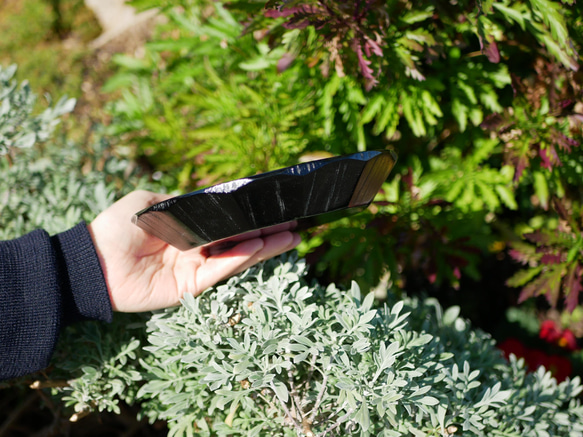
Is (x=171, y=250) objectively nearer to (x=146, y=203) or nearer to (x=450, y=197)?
(x=146, y=203)

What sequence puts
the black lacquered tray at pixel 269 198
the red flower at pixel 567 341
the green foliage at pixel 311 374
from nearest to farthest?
the black lacquered tray at pixel 269 198
the green foliage at pixel 311 374
the red flower at pixel 567 341

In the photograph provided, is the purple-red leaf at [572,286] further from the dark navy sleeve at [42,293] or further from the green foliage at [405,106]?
the dark navy sleeve at [42,293]

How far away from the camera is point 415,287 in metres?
2.91

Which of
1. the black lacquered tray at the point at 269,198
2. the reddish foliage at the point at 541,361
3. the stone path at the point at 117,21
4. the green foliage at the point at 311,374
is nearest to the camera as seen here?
the black lacquered tray at the point at 269,198

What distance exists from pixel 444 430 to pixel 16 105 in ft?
6.48

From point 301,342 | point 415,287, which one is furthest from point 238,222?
point 415,287

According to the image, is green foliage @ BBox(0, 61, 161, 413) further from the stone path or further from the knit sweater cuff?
the stone path

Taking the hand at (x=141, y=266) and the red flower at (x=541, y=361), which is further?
the red flower at (x=541, y=361)

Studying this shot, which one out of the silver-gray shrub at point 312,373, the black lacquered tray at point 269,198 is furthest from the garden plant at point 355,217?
the black lacquered tray at point 269,198

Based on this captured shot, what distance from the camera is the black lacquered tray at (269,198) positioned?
98cm

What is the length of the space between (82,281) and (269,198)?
798 millimetres

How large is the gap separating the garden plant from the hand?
0.06 meters

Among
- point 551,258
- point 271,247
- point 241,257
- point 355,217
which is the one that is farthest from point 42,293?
point 551,258

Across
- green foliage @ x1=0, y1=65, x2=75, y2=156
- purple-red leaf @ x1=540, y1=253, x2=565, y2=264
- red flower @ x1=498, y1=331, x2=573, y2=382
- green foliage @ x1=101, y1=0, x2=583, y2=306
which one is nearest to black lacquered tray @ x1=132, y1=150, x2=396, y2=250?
green foliage @ x1=101, y1=0, x2=583, y2=306
